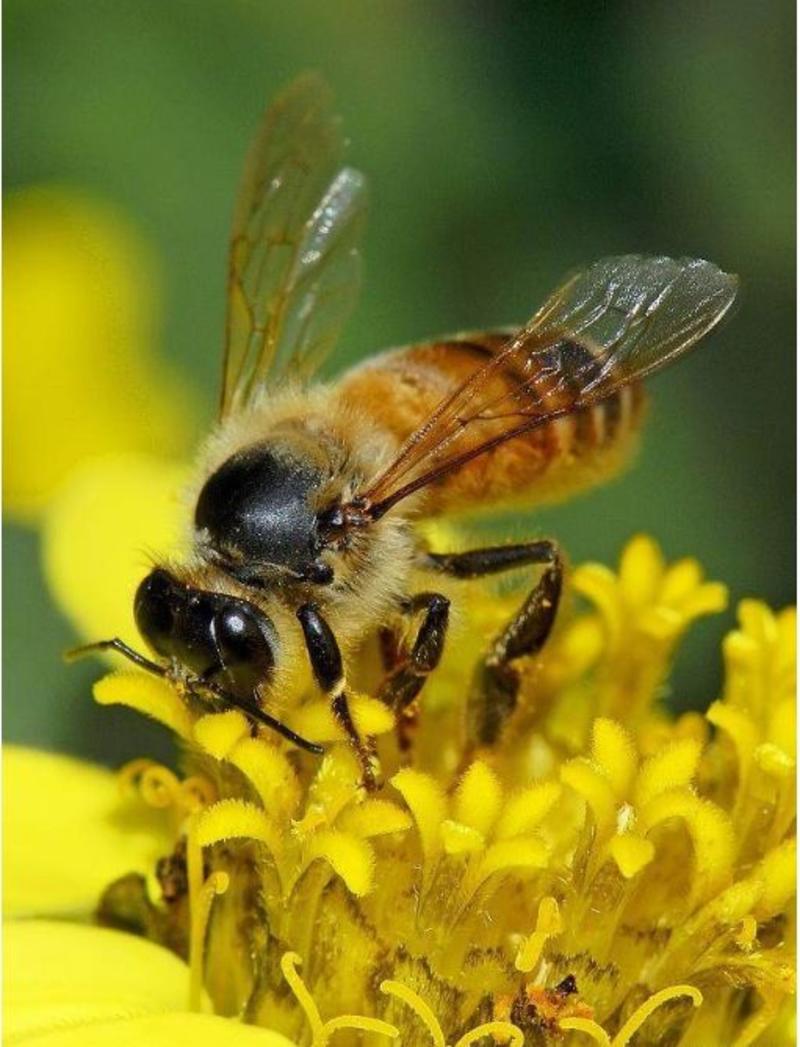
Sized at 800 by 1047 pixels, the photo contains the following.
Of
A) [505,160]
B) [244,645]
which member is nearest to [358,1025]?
[244,645]

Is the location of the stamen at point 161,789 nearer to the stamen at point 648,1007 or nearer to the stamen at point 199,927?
the stamen at point 199,927

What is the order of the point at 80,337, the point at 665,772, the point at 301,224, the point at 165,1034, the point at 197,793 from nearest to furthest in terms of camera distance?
1. the point at 165,1034
2. the point at 665,772
3. the point at 197,793
4. the point at 301,224
5. the point at 80,337

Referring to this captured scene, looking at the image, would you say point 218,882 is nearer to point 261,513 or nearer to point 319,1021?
point 319,1021

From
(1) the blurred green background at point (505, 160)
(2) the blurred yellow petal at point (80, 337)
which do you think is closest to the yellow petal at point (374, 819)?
(1) the blurred green background at point (505, 160)

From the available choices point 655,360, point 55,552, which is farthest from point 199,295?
point 655,360

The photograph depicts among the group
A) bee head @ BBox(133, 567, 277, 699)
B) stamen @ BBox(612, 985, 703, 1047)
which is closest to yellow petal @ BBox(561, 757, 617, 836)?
stamen @ BBox(612, 985, 703, 1047)

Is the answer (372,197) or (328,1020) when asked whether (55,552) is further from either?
(372,197)

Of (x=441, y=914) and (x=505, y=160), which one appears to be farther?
(x=505, y=160)
